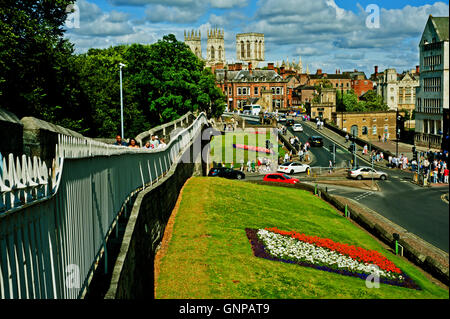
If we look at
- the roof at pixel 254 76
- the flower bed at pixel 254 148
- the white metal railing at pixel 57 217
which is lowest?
the flower bed at pixel 254 148

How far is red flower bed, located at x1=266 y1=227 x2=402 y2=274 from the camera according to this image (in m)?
22.7

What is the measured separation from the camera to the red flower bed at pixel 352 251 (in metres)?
22.7

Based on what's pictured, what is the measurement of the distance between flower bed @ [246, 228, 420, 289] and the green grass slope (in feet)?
1.98

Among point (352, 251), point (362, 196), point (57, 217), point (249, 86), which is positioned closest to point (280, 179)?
point (362, 196)

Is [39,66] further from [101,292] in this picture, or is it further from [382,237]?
[101,292]

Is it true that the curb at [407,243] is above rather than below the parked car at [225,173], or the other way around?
below

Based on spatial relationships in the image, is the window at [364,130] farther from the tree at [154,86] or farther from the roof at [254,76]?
the roof at [254,76]

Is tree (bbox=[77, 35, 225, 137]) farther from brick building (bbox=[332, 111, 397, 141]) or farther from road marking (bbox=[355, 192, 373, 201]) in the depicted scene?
brick building (bbox=[332, 111, 397, 141])

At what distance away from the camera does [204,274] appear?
16.8 metres

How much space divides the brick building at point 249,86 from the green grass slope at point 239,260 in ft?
409

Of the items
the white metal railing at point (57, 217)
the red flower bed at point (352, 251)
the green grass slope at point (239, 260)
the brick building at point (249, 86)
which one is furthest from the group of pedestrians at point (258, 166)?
the brick building at point (249, 86)

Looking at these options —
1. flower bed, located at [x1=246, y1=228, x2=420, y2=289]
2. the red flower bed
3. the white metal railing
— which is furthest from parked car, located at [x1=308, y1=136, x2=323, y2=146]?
the white metal railing
